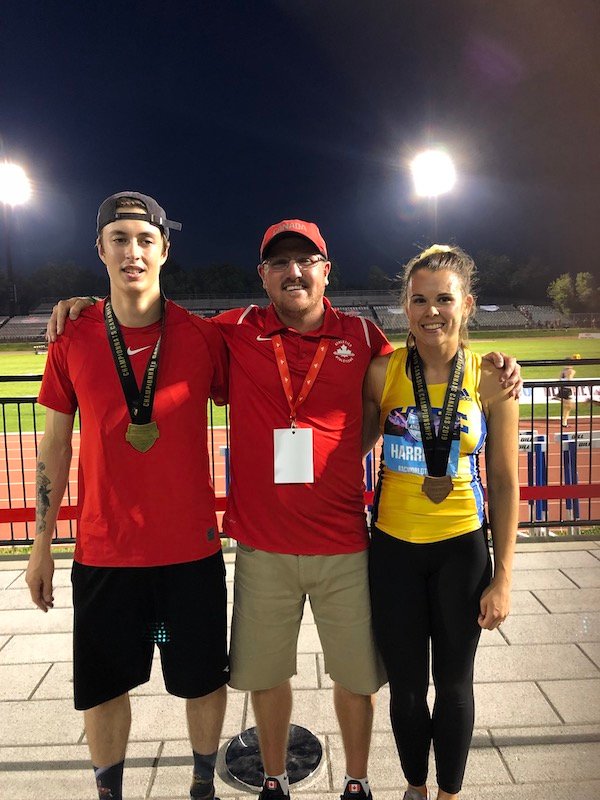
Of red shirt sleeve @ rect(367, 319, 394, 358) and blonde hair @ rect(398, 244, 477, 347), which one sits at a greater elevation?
blonde hair @ rect(398, 244, 477, 347)

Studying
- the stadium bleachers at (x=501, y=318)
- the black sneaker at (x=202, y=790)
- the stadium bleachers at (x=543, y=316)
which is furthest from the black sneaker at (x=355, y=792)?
the stadium bleachers at (x=543, y=316)

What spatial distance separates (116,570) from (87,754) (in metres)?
1.15

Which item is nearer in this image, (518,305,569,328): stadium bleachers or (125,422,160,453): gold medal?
(125,422,160,453): gold medal

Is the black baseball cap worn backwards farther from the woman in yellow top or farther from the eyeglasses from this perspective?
the woman in yellow top

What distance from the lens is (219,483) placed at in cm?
820

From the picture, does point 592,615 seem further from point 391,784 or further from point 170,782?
point 170,782

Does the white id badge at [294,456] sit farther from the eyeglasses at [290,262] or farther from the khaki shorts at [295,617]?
the eyeglasses at [290,262]

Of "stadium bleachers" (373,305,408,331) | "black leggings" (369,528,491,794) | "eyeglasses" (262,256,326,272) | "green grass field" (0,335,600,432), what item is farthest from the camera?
"stadium bleachers" (373,305,408,331)

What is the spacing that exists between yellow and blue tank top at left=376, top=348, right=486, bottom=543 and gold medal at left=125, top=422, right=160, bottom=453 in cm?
95

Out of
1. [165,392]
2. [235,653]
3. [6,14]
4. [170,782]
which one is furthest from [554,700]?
[6,14]

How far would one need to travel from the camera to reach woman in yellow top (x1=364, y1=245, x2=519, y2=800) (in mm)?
2096

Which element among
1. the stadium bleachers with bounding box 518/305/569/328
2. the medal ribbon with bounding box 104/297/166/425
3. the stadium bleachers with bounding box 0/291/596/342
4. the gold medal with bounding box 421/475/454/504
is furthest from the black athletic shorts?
the stadium bleachers with bounding box 518/305/569/328

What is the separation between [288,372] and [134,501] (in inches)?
32.0

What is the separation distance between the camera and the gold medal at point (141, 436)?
7.09ft
